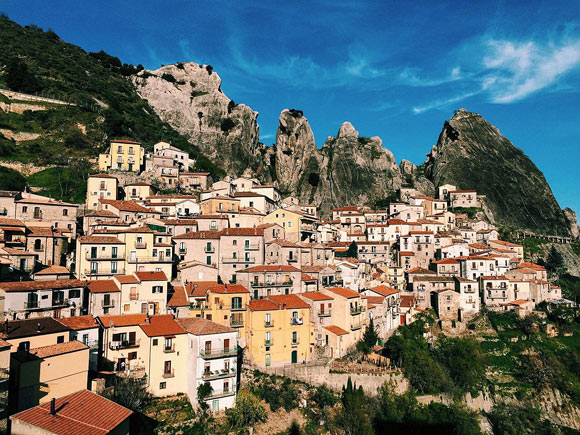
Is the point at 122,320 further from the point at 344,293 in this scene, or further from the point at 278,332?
the point at 344,293

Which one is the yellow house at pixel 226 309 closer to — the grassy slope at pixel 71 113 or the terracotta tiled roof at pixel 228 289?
the terracotta tiled roof at pixel 228 289

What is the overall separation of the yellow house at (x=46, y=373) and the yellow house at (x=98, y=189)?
3390 centimetres

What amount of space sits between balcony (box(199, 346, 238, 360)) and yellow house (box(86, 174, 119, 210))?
33901 mm

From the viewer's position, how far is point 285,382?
34688 millimetres

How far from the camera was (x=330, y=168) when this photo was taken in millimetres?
112000

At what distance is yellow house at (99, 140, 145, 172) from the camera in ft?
218

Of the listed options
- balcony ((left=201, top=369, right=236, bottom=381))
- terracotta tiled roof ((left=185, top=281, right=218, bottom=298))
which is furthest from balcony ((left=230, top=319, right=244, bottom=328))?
balcony ((left=201, top=369, right=236, bottom=381))

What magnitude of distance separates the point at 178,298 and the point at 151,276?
3363 millimetres

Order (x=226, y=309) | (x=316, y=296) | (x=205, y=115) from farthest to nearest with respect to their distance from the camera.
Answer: (x=205, y=115) → (x=316, y=296) → (x=226, y=309)

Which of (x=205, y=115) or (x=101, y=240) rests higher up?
(x=205, y=115)

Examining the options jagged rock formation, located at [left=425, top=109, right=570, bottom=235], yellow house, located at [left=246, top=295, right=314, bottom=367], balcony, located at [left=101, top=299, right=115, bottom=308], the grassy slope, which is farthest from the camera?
jagged rock formation, located at [left=425, top=109, right=570, bottom=235]

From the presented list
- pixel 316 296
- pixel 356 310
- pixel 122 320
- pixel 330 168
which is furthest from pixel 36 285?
pixel 330 168

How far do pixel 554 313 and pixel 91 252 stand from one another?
60575mm

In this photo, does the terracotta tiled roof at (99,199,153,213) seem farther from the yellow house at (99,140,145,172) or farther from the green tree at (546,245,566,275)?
the green tree at (546,245,566,275)
